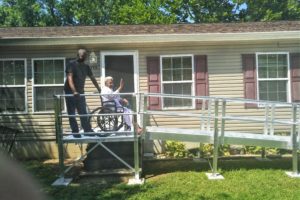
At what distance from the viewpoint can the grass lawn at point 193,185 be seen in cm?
591

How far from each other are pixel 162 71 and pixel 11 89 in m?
3.86

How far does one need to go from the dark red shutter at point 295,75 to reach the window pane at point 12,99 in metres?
6.89

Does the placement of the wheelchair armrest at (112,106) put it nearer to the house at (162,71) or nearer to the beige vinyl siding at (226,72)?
the house at (162,71)

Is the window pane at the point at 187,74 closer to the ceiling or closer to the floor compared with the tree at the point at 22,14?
closer to the floor

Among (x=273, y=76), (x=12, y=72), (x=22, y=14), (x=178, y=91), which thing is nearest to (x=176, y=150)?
(x=178, y=91)

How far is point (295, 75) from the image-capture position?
10664 mm

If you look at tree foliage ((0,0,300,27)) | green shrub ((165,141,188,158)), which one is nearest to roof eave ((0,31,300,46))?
green shrub ((165,141,188,158))

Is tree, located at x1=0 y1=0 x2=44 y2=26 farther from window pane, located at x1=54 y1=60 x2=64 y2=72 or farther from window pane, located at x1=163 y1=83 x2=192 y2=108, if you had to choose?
window pane, located at x1=163 y1=83 x2=192 y2=108

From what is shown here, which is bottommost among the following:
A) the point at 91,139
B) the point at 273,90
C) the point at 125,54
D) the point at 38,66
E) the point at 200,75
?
the point at 91,139

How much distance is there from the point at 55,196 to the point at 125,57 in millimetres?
5239

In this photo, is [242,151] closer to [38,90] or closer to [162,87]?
[162,87]

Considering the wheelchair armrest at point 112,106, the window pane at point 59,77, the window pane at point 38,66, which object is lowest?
the wheelchair armrest at point 112,106

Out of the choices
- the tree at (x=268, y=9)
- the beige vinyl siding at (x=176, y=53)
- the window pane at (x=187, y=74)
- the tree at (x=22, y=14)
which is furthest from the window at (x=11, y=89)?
the tree at (x=22, y=14)

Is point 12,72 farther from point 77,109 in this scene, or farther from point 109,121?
point 109,121
